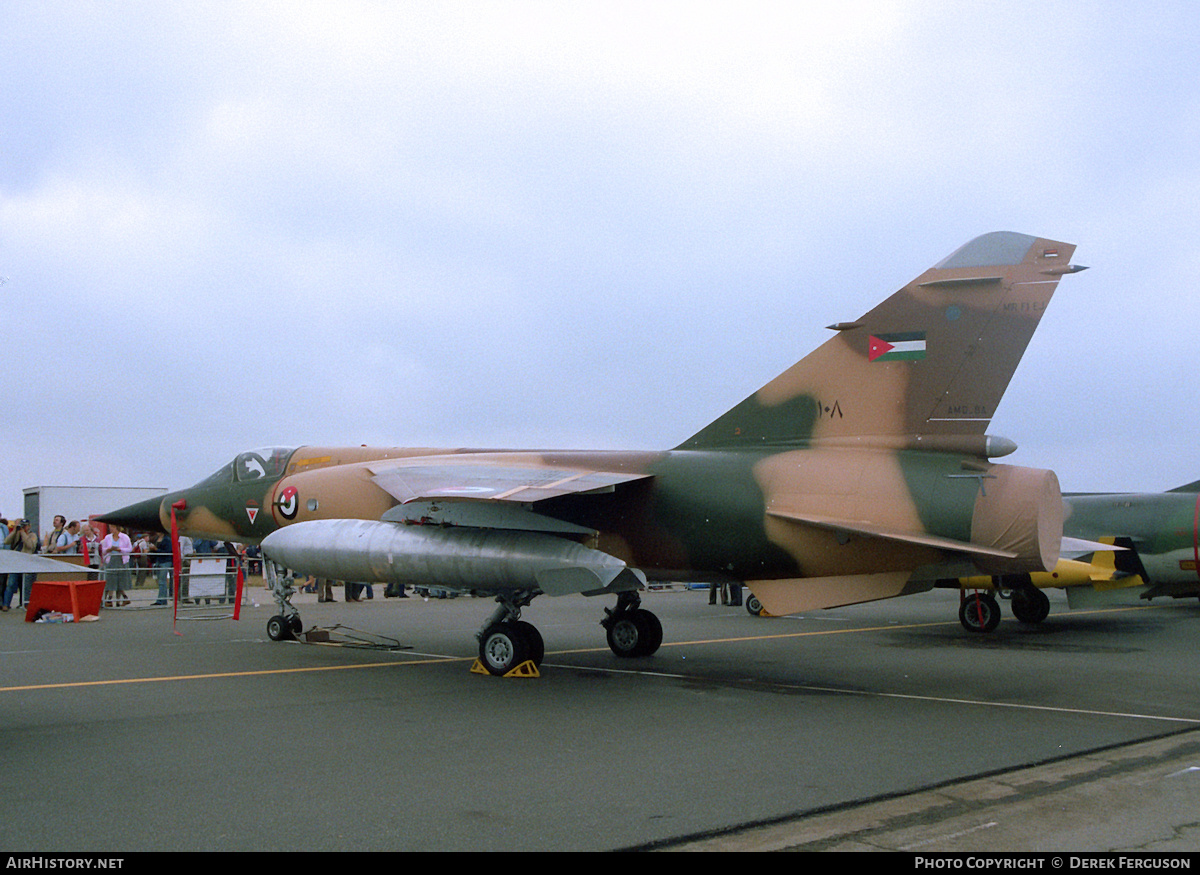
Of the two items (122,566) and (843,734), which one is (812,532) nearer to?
(843,734)

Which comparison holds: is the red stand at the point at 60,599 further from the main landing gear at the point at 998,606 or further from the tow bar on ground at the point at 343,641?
the main landing gear at the point at 998,606

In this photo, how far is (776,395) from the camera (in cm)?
1034

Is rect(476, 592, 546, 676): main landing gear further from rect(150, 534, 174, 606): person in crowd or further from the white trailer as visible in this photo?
the white trailer

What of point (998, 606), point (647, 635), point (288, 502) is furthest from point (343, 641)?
point (998, 606)

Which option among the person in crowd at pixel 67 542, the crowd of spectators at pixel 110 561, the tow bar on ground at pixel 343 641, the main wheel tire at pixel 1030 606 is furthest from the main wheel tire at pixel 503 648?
the person in crowd at pixel 67 542

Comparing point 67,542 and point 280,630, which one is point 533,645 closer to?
point 280,630

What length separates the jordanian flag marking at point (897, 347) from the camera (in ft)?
31.3

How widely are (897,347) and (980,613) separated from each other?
8.61 metres

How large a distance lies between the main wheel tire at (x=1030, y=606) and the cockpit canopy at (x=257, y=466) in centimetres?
1306

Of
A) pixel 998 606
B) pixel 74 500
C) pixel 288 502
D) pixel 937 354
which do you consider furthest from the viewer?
pixel 74 500

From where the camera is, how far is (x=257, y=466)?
1356 centimetres
